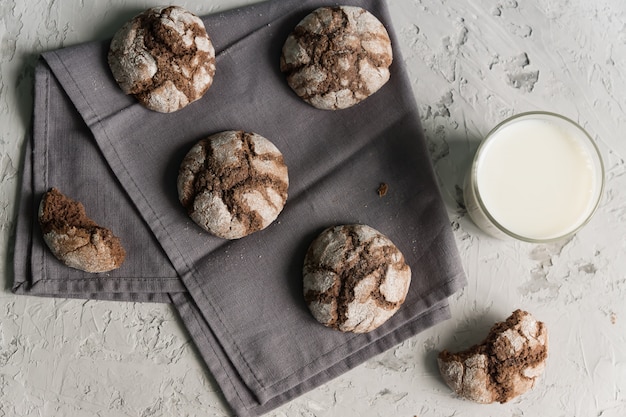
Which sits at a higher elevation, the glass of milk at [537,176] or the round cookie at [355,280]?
the glass of milk at [537,176]

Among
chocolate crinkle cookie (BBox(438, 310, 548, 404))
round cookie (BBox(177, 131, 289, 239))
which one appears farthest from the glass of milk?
round cookie (BBox(177, 131, 289, 239))

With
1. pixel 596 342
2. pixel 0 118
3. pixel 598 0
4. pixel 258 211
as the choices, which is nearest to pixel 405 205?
pixel 258 211

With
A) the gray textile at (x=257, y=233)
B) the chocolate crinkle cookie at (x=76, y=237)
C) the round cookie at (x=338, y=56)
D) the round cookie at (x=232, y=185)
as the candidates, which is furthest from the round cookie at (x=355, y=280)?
the chocolate crinkle cookie at (x=76, y=237)

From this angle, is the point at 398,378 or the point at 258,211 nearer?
the point at 258,211

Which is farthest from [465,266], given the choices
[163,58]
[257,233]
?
[163,58]

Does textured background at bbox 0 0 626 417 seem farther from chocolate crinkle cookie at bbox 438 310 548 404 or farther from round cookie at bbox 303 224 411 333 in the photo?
round cookie at bbox 303 224 411 333

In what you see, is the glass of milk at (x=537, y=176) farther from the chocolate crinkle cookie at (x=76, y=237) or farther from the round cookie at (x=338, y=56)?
the chocolate crinkle cookie at (x=76, y=237)

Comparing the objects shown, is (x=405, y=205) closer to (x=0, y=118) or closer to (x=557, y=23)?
(x=557, y=23)

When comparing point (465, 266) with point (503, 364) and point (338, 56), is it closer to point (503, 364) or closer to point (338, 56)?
point (503, 364)
